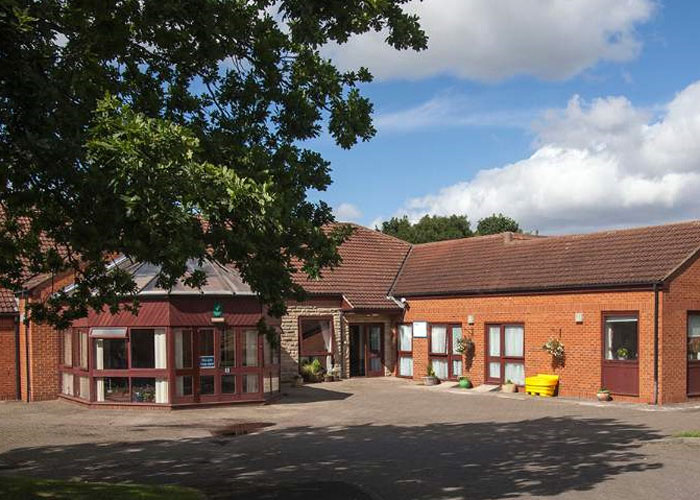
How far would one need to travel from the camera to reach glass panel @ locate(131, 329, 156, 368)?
20125 millimetres

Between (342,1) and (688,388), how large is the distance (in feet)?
54.7

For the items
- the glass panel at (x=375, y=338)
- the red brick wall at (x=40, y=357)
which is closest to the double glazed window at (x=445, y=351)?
the glass panel at (x=375, y=338)

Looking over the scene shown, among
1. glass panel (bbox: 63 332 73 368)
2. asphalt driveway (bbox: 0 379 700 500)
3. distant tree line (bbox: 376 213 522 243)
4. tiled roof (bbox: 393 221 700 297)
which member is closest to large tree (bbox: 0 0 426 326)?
asphalt driveway (bbox: 0 379 700 500)

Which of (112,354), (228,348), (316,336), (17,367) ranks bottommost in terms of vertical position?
(17,367)

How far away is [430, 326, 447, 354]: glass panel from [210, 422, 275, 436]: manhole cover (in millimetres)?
11508

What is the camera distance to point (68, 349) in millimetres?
22500

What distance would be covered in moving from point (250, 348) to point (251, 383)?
38.2 inches

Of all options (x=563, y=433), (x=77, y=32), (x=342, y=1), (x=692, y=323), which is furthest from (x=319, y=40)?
(x=692, y=323)

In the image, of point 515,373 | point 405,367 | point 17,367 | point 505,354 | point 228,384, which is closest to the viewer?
point 228,384

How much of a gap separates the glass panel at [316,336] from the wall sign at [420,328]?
3.25 metres

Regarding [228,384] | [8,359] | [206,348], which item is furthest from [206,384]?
[8,359]

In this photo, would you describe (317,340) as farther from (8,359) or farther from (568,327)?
(8,359)

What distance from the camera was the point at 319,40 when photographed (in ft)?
→ 29.7

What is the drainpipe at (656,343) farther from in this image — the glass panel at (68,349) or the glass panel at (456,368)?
the glass panel at (68,349)
